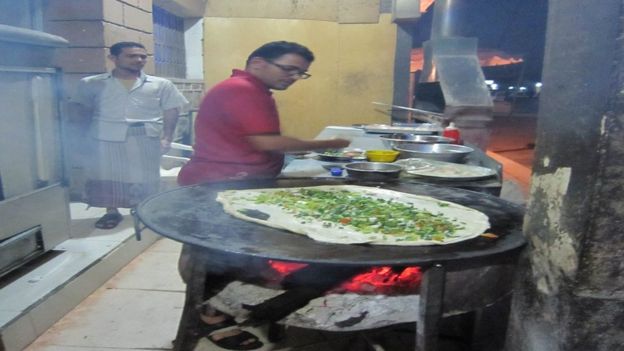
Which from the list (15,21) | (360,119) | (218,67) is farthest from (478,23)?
(15,21)

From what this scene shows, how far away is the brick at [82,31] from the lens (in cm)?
434

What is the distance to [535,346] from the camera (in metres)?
1.48

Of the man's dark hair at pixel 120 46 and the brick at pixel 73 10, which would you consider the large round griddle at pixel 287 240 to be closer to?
the man's dark hair at pixel 120 46

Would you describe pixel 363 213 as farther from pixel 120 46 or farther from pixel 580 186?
pixel 120 46

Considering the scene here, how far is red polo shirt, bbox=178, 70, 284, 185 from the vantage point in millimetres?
2385

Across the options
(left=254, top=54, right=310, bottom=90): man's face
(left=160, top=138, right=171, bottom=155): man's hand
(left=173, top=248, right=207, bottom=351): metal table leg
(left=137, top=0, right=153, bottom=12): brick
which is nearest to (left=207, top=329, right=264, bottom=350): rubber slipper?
(left=173, top=248, right=207, bottom=351): metal table leg

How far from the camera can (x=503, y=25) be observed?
1239 cm

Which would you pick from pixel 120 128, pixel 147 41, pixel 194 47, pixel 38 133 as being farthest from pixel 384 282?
pixel 194 47

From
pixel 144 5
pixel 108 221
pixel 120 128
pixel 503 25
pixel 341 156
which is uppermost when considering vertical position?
pixel 503 25

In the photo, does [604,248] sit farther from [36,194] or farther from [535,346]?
[36,194]

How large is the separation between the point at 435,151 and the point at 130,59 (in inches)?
110

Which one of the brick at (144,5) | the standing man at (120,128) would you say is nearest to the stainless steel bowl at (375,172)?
the standing man at (120,128)

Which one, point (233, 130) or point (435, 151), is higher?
point (233, 130)

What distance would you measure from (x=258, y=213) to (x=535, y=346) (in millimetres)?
1083
